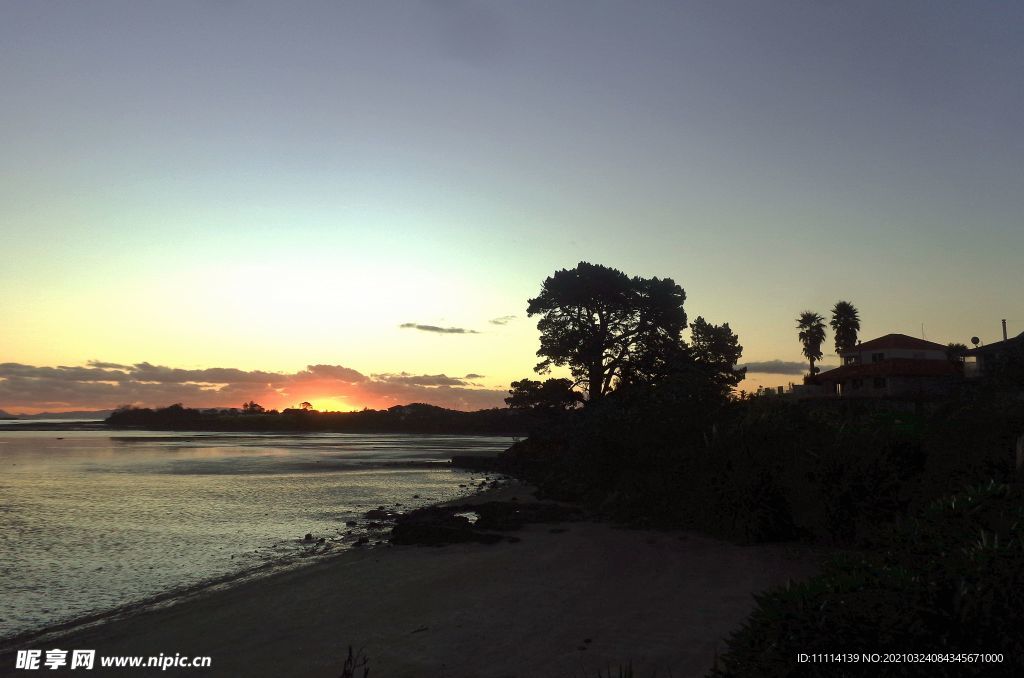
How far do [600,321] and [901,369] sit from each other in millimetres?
34066

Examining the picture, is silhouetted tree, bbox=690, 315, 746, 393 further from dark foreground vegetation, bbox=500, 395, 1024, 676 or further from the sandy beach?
the sandy beach

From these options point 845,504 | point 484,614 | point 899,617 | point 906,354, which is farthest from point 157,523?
point 906,354

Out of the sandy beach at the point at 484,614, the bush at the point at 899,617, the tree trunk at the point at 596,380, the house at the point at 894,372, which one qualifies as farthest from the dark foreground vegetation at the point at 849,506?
the house at the point at 894,372

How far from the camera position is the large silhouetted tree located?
160ft

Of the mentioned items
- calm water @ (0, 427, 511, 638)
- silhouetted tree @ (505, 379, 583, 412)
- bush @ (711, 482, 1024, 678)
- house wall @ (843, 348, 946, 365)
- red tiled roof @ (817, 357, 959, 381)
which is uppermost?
house wall @ (843, 348, 946, 365)

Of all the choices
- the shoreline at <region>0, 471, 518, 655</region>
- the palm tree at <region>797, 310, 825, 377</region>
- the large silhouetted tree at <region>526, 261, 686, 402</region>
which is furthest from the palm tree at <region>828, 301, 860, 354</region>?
the shoreline at <region>0, 471, 518, 655</region>

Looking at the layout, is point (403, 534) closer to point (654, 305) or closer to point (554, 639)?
point (554, 639)

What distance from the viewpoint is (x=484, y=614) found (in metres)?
11.1

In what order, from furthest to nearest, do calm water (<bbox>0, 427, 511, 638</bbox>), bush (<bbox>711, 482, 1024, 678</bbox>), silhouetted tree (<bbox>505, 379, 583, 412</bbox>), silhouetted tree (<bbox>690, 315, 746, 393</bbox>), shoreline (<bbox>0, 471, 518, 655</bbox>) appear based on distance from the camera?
silhouetted tree (<bbox>690, 315, 746, 393</bbox>)
silhouetted tree (<bbox>505, 379, 583, 412</bbox>)
calm water (<bbox>0, 427, 511, 638</bbox>)
shoreline (<bbox>0, 471, 518, 655</bbox>)
bush (<bbox>711, 482, 1024, 678</bbox>)

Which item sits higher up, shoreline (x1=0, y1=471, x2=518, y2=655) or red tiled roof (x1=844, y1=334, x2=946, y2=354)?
red tiled roof (x1=844, y1=334, x2=946, y2=354)

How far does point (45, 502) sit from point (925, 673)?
38521 mm

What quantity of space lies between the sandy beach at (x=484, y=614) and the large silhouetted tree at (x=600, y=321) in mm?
31997

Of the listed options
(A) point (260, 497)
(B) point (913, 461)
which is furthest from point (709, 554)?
(A) point (260, 497)

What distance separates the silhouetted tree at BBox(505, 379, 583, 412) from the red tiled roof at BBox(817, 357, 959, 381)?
1386 inches
